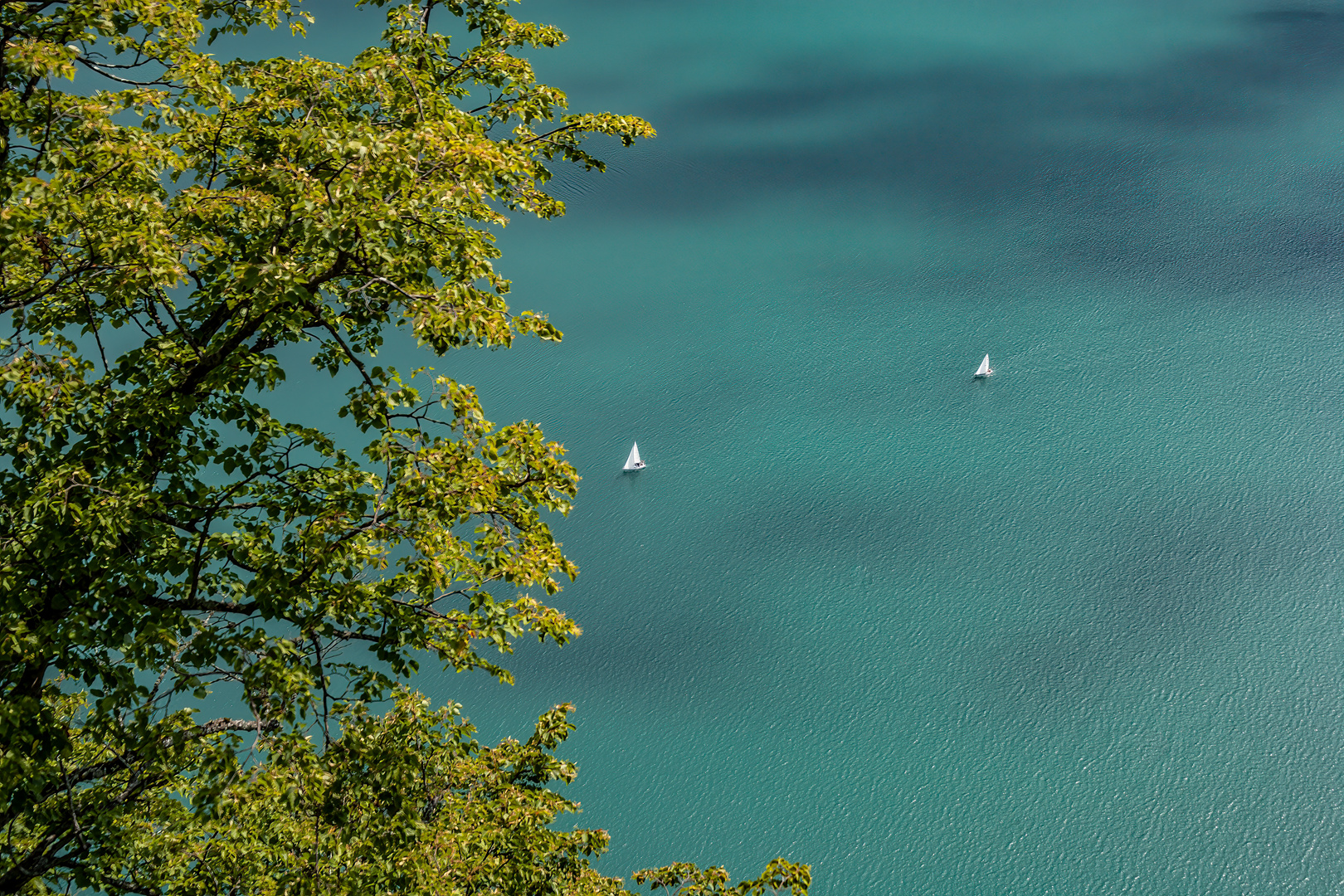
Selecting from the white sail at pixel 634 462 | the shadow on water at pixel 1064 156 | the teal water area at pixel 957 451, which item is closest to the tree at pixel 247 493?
the teal water area at pixel 957 451

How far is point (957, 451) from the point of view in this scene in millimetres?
20828

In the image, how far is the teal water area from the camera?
15000 mm

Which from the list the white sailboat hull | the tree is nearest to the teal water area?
the white sailboat hull

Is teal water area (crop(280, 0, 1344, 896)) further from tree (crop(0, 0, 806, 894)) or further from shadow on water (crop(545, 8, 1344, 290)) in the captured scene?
tree (crop(0, 0, 806, 894))

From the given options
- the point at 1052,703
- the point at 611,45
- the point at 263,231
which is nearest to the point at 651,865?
the point at 1052,703

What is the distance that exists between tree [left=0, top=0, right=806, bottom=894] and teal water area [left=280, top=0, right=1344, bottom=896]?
821 cm

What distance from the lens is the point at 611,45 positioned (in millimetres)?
34281

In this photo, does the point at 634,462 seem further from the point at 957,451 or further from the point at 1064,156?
the point at 1064,156

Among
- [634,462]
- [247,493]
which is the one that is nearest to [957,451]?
[634,462]

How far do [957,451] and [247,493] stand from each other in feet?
52.8

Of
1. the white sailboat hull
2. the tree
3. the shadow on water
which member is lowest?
the tree

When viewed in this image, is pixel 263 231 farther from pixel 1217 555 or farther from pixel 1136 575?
pixel 1217 555

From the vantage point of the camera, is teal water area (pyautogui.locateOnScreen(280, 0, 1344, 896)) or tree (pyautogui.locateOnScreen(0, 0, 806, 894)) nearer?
tree (pyautogui.locateOnScreen(0, 0, 806, 894))

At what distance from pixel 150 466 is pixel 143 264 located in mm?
1367
